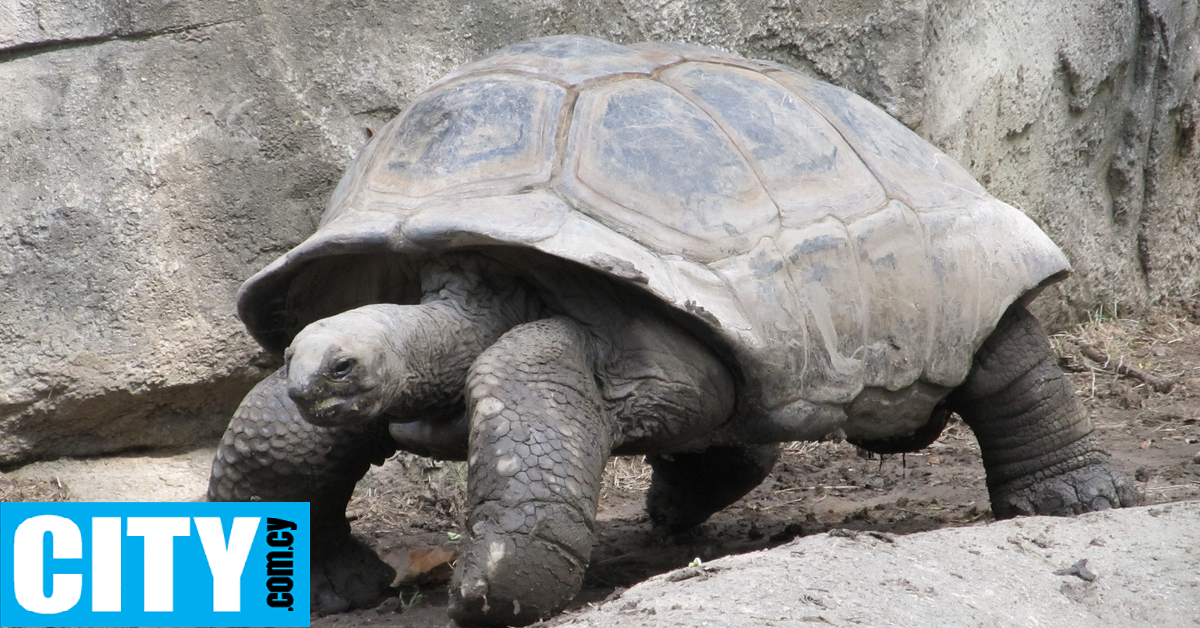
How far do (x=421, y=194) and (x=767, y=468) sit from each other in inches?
76.5

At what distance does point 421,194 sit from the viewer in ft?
10.8

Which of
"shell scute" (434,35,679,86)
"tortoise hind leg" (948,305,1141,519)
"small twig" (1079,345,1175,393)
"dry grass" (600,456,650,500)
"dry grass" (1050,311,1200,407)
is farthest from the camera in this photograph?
"dry grass" (1050,311,1200,407)

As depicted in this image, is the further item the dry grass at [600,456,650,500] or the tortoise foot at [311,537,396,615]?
the dry grass at [600,456,650,500]

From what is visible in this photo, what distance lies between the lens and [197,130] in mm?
4660

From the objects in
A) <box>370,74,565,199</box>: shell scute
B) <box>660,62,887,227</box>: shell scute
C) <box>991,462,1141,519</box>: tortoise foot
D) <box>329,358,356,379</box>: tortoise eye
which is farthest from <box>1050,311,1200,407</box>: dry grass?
<box>329,358,356,379</box>: tortoise eye

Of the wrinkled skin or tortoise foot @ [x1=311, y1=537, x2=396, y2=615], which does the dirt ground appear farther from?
the wrinkled skin

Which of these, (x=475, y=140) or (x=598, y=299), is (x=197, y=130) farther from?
(x=598, y=299)

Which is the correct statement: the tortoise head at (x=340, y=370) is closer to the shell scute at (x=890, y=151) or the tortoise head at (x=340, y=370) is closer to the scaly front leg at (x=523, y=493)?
the scaly front leg at (x=523, y=493)

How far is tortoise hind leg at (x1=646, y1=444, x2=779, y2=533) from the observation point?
14.8ft

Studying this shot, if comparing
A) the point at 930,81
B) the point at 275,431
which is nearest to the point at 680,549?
the point at 275,431

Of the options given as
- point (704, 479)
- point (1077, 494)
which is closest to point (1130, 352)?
point (1077, 494)

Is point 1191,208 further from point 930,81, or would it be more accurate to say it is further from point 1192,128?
point 930,81

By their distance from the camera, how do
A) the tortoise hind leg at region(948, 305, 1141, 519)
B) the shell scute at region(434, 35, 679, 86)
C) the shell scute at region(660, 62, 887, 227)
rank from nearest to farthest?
the shell scute at region(660, 62, 887, 227) < the shell scute at region(434, 35, 679, 86) < the tortoise hind leg at region(948, 305, 1141, 519)

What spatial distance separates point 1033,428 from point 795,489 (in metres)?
1.38
